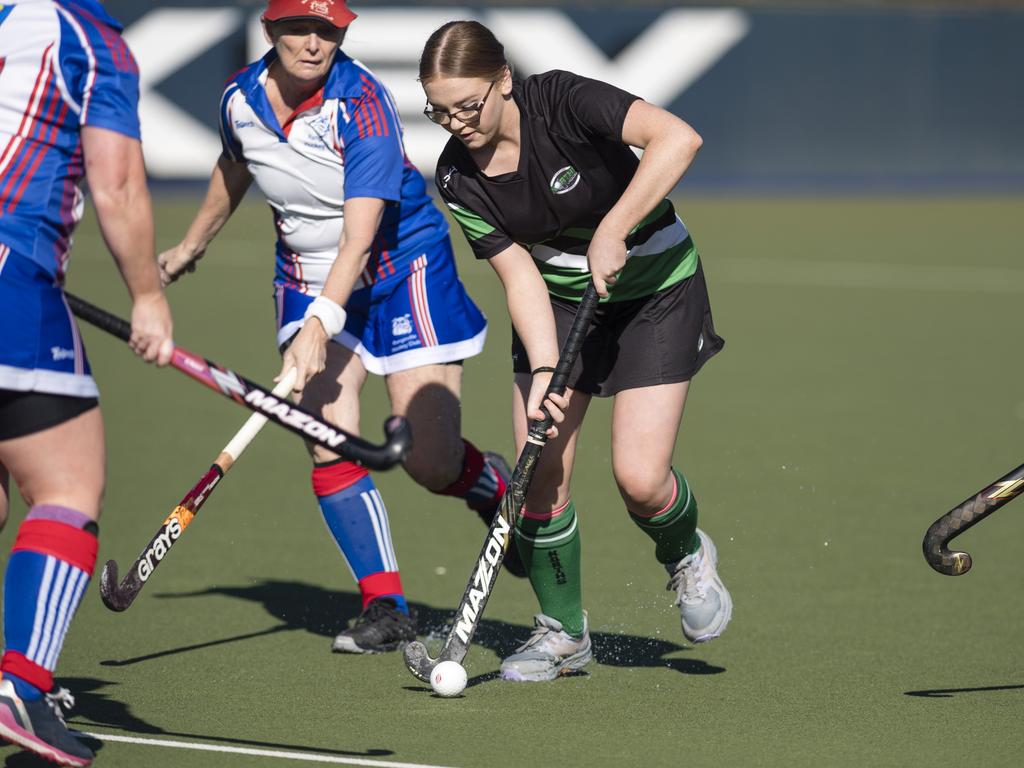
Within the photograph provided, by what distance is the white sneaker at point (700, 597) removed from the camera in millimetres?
4113

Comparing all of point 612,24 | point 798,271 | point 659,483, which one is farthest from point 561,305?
point 612,24

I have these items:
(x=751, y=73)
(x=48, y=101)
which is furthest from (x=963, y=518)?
(x=751, y=73)

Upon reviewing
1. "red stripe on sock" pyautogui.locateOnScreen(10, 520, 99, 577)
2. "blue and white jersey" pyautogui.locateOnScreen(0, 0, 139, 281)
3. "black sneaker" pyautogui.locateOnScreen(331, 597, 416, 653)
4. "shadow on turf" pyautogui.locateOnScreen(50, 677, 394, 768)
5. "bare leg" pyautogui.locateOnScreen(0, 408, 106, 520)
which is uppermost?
"blue and white jersey" pyautogui.locateOnScreen(0, 0, 139, 281)

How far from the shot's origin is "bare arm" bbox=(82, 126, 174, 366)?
3.00 metres

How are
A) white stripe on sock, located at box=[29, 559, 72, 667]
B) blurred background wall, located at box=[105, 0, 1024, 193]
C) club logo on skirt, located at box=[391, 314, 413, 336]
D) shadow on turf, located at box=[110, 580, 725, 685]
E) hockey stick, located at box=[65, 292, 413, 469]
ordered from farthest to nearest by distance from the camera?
blurred background wall, located at box=[105, 0, 1024, 193] → club logo on skirt, located at box=[391, 314, 413, 336] → shadow on turf, located at box=[110, 580, 725, 685] → hockey stick, located at box=[65, 292, 413, 469] → white stripe on sock, located at box=[29, 559, 72, 667]

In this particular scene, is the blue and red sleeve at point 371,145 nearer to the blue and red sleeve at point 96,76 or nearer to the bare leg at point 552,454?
the bare leg at point 552,454

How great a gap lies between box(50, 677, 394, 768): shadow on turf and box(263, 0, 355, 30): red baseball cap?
172cm

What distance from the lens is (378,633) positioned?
14.0 feet

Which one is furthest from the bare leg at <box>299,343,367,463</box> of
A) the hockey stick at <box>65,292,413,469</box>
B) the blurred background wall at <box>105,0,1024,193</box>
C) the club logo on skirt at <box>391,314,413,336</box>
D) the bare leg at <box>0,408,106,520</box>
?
the blurred background wall at <box>105,0,1024,193</box>

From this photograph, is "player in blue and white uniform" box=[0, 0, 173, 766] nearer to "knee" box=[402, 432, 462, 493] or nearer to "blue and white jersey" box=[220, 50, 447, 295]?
"blue and white jersey" box=[220, 50, 447, 295]

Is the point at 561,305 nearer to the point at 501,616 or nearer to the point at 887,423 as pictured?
the point at 501,616

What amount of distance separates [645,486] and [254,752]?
119 centimetres

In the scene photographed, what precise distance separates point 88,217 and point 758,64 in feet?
20.9

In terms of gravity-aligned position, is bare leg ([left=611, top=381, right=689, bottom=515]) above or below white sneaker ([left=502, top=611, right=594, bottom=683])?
above
